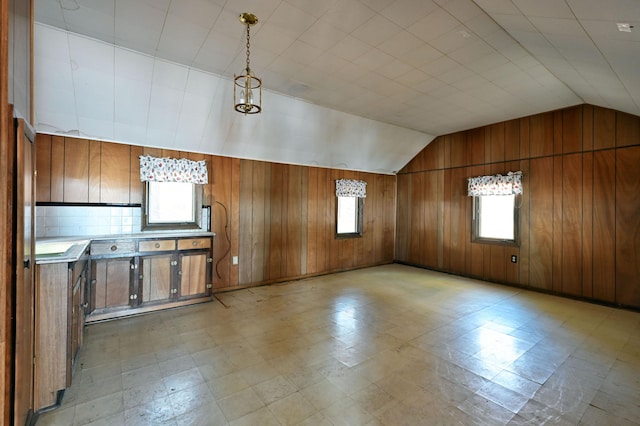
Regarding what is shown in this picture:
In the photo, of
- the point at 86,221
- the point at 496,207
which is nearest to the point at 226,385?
the point at 86,221

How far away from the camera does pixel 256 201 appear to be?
16.0 feet

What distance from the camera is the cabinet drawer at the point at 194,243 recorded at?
12.3 feet

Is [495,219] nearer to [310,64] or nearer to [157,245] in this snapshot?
[310,64]

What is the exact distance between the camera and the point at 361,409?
1.91 m

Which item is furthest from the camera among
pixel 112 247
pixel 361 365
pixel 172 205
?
pixel 172 205

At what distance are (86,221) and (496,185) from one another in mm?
6365

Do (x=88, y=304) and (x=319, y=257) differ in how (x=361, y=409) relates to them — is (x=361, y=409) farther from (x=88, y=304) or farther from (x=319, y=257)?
(x=319, y=257)

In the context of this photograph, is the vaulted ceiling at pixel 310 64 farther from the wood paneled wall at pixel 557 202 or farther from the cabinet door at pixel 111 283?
the cabinet door at pixel 111 283

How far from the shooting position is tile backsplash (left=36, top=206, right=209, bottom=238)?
330 centimetres

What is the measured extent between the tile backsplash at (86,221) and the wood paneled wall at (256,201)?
0.12 meters

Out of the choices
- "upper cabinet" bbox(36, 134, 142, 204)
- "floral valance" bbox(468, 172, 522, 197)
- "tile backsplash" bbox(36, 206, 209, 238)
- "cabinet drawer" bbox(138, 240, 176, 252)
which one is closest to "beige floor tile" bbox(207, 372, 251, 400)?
"cabinet drawer" bbox(138, 240, 176, 252)

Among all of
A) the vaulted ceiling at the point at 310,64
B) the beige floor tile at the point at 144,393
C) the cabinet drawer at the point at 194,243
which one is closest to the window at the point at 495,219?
the vaulted ceiling at the point at 310,64

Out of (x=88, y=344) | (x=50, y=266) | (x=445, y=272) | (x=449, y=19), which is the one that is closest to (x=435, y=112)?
(x=449, y=19)

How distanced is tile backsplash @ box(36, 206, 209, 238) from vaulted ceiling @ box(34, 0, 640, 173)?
0.95 meters
